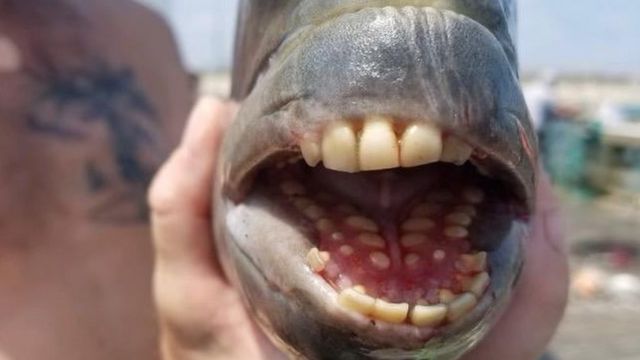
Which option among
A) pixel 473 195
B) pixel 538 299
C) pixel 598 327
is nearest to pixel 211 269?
pixel 538 299

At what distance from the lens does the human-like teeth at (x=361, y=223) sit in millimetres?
747

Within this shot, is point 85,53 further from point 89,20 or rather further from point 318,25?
point 318,25

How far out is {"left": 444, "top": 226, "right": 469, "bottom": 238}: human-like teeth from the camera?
2.40ft

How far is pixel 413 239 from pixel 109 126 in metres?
1.12

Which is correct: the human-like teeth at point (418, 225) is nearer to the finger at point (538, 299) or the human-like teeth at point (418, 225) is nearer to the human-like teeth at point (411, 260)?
the human-like teeth at point (411, 260)

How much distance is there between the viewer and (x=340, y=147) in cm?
66

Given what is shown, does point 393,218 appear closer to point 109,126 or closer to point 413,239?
point 413,239

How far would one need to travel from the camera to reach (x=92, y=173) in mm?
1702

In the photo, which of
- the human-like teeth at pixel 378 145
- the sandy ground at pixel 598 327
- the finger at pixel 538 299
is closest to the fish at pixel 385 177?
the human-like teeth at pixel 378 145

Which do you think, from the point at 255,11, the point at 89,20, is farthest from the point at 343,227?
the point at 89,20

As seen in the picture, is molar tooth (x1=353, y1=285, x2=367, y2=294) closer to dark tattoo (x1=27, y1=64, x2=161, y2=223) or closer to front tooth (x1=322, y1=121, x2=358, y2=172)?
front tooth (x1=322, y1=121, x2=358, y2=172)

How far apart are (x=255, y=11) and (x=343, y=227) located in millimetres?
250

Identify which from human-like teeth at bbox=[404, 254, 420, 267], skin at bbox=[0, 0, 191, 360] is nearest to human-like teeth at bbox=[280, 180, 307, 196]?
human-like teeth at bbox=[404, 254, 420, 267]

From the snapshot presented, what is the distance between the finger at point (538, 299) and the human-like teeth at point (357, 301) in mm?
342
